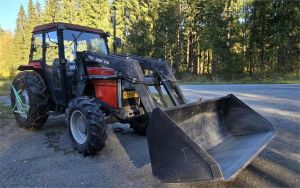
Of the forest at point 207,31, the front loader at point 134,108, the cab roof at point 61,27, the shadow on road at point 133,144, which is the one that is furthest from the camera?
the forest at point 207,31

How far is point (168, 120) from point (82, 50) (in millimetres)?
3734

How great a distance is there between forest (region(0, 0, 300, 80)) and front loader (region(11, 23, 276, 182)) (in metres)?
14.0

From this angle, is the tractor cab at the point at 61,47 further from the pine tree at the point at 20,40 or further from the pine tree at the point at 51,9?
the pine tree at the point at 20,40

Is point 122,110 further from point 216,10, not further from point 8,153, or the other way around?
point 216,10

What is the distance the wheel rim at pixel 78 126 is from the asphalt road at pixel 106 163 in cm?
28

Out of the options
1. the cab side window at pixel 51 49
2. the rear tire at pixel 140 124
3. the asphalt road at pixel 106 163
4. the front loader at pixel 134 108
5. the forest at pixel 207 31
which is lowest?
the asphalt road at pixel 106 163

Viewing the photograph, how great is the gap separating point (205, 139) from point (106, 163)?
5.27 ft

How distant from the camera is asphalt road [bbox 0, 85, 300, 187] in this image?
15.3 ft

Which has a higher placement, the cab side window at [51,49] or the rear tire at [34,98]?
the cab side window at [51,49]

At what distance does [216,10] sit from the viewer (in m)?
31.0

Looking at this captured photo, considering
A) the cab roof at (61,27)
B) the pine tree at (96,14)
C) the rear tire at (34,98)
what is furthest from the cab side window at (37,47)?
the pine tree at (96,14)

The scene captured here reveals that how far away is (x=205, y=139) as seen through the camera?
18.0 feet

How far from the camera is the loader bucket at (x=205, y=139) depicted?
392cm

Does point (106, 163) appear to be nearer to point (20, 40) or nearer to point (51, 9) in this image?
point (51, 9)
